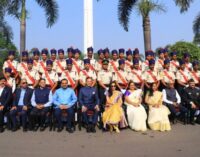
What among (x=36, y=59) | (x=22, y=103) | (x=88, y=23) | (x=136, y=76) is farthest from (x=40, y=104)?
(x=88, y=23)

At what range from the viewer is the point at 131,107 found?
8930 millimetres

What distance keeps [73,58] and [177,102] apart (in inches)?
127

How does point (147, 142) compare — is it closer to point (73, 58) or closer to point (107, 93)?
point (107, 93)

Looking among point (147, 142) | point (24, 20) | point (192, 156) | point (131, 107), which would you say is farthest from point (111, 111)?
point (24, 20)

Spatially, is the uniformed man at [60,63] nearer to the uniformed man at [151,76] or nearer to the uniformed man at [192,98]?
the uniformed man at [151,76]

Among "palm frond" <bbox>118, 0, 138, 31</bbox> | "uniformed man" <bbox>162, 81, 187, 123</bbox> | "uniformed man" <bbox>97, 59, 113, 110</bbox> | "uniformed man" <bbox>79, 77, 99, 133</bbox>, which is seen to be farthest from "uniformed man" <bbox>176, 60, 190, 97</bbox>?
"palm frond" <bbox>118, 0, 138, 31</bbox>

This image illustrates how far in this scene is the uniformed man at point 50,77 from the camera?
31.1ft

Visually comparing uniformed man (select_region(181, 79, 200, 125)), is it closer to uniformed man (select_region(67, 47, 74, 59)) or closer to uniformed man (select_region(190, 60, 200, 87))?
uniformed man (select_region(190, 60, 200, 87))

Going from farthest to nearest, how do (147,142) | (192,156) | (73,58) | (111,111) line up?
(73,58)
(111,111)
(147,142)
(192,156)

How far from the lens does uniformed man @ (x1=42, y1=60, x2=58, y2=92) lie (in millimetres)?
9472

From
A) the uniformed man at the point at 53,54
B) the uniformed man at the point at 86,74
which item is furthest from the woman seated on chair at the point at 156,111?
the uniformed man at the point at 53,54

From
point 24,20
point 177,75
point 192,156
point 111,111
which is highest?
point 24,20

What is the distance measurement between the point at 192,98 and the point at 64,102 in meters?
3.57

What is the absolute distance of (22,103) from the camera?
8984 millimetres
